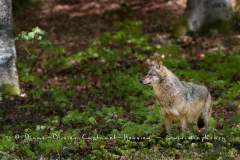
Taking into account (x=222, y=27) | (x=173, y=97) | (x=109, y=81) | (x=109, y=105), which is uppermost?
(x=222, y=27)

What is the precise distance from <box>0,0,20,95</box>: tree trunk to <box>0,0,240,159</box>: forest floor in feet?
1.96

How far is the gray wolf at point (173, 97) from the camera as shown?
10.2 meters

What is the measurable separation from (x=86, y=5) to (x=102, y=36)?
5.37 metres

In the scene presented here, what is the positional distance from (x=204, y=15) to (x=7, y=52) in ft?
30.7

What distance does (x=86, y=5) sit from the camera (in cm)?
2525

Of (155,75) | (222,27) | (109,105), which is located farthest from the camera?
(222,27)

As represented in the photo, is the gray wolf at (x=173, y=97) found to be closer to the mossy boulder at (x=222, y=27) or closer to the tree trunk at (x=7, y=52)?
the tree trunk at (x=7, y=52)

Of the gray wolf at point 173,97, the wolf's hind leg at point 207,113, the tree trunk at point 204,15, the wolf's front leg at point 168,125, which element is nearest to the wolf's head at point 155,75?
the gray wolf at point 173,97

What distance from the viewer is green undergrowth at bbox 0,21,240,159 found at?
995 centimetres

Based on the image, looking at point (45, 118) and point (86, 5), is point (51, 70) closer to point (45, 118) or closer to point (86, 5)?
point (45, 118)

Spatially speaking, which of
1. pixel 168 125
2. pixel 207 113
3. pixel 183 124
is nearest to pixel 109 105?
pixel 168 125

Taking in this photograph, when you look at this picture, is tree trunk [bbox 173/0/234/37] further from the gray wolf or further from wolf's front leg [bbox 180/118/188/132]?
wolf's front leg [bbox 180/118/188/132]

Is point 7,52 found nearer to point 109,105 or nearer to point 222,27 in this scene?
point 109,105

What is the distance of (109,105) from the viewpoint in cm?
1365
